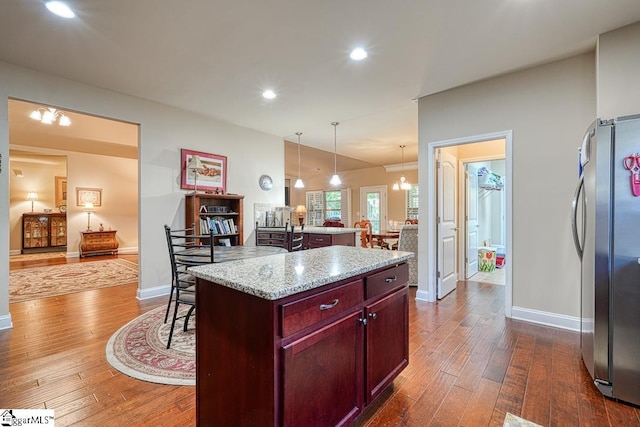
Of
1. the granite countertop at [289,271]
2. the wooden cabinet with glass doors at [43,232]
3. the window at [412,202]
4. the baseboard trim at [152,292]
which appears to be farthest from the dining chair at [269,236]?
the wooden cabinet with glass doors at [43,232]

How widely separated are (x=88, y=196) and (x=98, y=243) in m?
1.27

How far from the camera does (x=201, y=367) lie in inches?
52.8

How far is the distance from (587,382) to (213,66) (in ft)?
12.9

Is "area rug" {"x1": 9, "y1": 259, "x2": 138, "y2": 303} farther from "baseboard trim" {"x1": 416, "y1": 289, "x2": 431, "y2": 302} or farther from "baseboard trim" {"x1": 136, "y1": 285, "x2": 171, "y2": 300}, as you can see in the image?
"baseboard trim" {"x1": 416, "y1": 289, "x2": 431, "y2": 302}

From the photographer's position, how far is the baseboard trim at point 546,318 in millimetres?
2696

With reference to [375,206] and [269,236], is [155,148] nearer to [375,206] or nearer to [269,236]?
[269,236]

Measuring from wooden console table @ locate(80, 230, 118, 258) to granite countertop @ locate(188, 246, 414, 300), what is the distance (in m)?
7.77

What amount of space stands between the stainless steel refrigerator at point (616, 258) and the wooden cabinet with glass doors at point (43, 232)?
11.2m

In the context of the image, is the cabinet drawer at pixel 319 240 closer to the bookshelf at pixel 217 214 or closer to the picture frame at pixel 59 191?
the bookshelf at pixel 217 214

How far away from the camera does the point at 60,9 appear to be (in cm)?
208

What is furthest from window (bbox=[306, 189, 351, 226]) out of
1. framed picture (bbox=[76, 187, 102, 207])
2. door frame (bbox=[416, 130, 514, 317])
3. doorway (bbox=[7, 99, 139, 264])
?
framed picture (bbox=[76, 187, 102, 207])

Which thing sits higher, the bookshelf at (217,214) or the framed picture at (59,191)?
the framed picture at (59,191)

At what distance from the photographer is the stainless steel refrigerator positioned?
65.3 inches

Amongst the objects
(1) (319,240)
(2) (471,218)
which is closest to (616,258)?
(1) (319,240)
